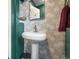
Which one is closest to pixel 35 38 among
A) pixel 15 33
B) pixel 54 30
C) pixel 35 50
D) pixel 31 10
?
pixel 35 50

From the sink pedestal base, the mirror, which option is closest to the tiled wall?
the mirror

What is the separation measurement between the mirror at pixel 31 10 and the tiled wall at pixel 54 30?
0.14 m

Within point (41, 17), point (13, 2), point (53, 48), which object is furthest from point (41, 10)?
point (53, 48)

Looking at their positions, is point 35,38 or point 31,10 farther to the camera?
point 31,10

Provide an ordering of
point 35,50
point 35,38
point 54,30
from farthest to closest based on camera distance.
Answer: point 54,30
point 35,50
point 35,38

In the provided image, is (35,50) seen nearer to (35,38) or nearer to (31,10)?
(35,38)

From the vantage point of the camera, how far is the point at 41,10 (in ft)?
10.2

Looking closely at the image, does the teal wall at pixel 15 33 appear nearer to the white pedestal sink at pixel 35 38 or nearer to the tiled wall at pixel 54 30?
the white pedestal sink at pixel 35 38

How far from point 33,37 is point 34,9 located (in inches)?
31.9

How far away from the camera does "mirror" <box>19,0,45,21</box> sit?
3.10 m

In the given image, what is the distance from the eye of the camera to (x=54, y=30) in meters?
3.03

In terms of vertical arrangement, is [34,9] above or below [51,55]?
above

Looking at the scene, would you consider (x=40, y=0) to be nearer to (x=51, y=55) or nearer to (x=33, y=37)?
(x=33, y=37)

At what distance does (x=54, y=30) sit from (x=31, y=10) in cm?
71
